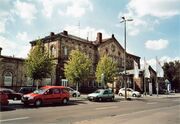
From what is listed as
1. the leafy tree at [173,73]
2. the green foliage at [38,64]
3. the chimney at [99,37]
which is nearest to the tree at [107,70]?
the chimney at [99,37]

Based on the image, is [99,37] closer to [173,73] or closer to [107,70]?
[107,70]

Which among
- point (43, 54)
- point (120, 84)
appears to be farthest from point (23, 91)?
point (120, 84)

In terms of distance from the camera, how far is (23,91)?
111ft

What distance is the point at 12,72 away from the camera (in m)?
41.8

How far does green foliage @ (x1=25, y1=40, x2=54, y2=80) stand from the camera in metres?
34.5

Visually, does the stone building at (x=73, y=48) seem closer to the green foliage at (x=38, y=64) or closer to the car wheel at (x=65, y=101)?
the green foliage at (x=38, y=64)

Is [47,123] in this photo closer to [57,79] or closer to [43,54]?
[43,54]

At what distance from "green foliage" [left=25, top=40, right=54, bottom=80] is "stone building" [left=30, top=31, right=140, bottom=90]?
43.1 feet

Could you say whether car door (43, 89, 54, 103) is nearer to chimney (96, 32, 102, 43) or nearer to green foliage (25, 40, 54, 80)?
green foliage (25, 40, 54, 80)

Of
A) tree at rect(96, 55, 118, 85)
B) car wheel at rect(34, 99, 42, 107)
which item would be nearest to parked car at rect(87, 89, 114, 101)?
car wheel at rect(34, 99, 42, 107)

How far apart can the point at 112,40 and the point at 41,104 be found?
42.6 meters

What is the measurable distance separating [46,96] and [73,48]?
99.4 feet

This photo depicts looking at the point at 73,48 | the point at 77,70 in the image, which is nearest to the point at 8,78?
the point at 77,70

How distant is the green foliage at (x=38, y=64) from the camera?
34.5m
